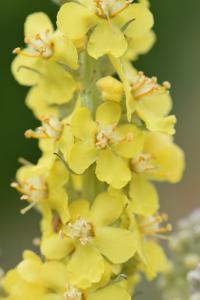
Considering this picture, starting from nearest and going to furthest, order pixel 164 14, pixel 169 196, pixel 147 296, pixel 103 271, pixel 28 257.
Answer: pixel 103 271, pixel 28 257, pixel 147 296, pixel 169 196, pixel 164 14

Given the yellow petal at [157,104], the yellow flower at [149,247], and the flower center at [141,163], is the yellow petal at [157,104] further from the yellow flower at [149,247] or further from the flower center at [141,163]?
the yellow flower at [149,247]

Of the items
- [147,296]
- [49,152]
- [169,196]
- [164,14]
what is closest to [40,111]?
[49,152]

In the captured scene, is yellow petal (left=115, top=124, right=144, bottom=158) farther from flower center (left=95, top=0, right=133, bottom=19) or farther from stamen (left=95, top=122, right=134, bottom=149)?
flower center (left=95, top=0, right=133, bottom=19)

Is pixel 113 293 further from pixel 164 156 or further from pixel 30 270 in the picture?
pixel 164 156

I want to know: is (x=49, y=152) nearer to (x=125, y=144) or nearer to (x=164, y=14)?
(x=125, y=144)

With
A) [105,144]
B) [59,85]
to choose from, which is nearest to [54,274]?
[105,144]

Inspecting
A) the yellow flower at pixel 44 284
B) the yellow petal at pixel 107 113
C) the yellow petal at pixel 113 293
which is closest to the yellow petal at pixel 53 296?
the yellow flower at pixel 44 284

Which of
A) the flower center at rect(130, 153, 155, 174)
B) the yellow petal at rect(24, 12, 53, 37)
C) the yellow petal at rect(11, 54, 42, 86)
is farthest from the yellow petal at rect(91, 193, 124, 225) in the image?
the yellow petal at rect(24, 12, 53, 37)
